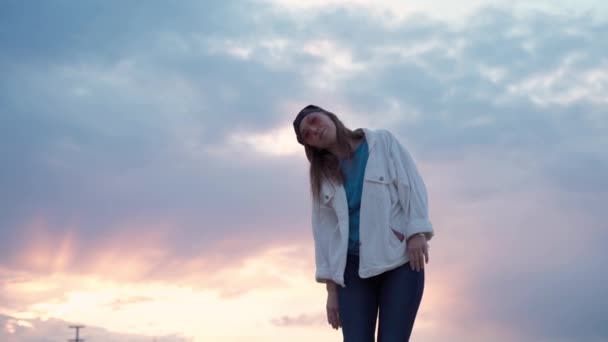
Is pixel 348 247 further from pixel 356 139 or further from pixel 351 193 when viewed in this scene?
pixel 356 139

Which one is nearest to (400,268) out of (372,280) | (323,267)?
(372,280)

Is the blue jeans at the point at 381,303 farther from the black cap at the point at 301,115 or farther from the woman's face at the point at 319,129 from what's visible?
the black cap at the point at 301,115

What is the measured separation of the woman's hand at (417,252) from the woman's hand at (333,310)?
57 centimetres

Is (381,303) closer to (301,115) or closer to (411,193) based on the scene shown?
(411,193)

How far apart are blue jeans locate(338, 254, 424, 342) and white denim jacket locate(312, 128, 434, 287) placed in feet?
0.25

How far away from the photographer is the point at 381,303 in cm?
491

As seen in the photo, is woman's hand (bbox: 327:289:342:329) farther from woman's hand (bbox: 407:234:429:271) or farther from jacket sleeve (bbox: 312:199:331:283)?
woman's hand (bbox: 407:234:429:271)

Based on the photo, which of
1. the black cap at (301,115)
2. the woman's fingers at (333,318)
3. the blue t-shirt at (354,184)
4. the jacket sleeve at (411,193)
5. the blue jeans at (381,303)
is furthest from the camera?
the black cap at (301,115)

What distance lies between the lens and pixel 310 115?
17.3 ft

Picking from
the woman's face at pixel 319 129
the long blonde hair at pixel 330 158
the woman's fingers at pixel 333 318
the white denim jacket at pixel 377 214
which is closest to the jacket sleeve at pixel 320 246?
the white denim jacket at pixel 377 214

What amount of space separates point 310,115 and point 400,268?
1.15 metres

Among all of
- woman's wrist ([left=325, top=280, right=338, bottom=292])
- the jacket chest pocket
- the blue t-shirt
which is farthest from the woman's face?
woman's wrist ([left=325, top=280, right=338, bottom=292])

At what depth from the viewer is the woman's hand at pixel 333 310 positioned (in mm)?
5152

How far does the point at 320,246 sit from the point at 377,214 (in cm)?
47
